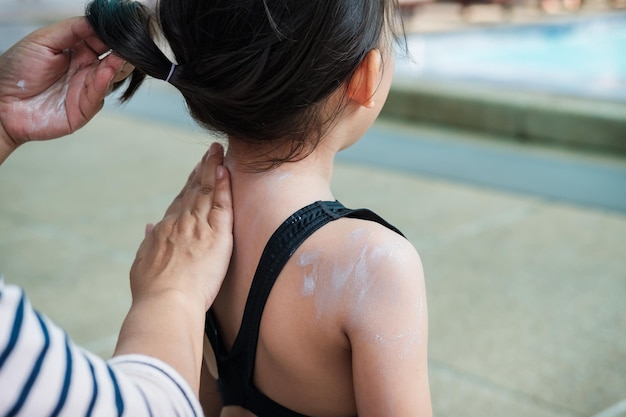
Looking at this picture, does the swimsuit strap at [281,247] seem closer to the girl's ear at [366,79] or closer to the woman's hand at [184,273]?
the woman's hand at [184,273]

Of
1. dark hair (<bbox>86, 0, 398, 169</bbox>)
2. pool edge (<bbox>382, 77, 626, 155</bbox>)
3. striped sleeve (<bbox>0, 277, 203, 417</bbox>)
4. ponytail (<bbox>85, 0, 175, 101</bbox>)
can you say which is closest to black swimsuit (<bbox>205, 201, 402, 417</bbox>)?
dark hair (<bbox>86, 0, 398, 169</bbox>)

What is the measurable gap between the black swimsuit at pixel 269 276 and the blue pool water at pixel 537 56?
5.38 meters

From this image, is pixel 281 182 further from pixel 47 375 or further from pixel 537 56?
pixel 537 56

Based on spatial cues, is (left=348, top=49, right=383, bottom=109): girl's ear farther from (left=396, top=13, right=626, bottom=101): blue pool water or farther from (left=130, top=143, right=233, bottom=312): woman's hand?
→ (left=396, top=13, right=626, bottom=101): blue pool water

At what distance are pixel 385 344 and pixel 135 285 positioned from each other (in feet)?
1.35

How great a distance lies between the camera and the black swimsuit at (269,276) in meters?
1.35

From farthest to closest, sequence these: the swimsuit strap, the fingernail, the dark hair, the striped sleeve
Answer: the fingernail → the swimsuit strap → the dark hair → the striped sleeve

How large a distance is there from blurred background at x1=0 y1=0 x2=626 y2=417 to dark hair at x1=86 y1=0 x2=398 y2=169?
0.73 ft

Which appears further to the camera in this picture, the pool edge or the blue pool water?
the blue pool water

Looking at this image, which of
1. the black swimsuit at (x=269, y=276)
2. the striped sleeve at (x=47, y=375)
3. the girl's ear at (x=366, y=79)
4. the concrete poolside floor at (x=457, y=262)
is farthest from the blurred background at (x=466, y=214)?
the striped sleeve at (x=47, y=375)

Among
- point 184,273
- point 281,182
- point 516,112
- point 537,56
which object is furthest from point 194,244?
point 537,56

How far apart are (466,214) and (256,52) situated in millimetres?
2951

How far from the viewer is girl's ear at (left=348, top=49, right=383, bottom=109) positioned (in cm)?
133

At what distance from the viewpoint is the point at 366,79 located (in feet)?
4.39
